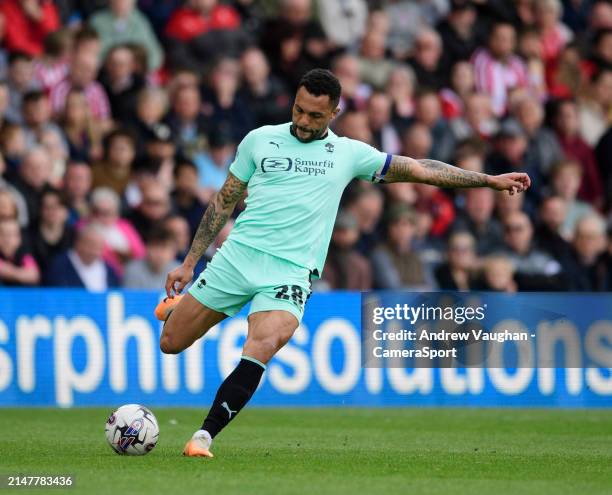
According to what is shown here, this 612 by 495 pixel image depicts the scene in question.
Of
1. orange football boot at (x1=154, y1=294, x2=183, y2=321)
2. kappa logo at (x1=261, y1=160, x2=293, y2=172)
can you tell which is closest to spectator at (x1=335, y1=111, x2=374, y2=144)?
orange football boot at (x1=154, y1=294, x2=183, y2=321)

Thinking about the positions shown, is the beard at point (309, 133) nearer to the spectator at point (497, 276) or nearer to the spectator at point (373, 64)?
the spectator at point (497, 276)

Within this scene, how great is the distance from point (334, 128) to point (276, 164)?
9.30m

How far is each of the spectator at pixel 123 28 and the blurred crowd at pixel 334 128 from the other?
0.03 m

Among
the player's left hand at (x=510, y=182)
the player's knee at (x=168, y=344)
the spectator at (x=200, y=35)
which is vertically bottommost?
the player's knee at (x=168, y=344)

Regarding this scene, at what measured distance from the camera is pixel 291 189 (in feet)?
32.9

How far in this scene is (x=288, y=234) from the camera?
10.0 meters

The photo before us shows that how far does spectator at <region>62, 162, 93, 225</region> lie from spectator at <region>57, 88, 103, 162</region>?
435mm

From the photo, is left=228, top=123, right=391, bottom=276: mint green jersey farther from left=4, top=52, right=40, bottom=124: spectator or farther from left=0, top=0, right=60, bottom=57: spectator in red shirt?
left=0, top=0, right=60, bottom=57: spectator in red shirt

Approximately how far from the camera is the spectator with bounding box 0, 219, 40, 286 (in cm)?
1576

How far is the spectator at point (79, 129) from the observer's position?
1741 cm

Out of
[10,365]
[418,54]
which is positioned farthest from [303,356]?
[418,54]

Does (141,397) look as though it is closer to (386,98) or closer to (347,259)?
(347,259)

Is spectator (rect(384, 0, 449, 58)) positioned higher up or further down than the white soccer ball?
higher up

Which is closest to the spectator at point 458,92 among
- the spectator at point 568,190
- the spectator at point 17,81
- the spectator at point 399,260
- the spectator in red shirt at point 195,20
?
the spectator at point 568,190
